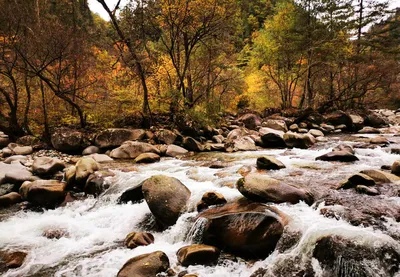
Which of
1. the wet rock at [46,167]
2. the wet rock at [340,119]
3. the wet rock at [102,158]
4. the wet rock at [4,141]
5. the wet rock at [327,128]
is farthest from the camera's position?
the wet rock at [340,119]

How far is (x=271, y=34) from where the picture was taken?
19391mm

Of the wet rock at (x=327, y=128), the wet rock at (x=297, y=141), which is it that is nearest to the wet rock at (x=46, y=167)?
the wet rock at (x=297, y=141)

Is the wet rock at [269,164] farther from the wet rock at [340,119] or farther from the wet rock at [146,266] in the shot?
the wet rock at [340,119]

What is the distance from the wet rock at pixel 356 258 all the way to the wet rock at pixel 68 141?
10.5 metres

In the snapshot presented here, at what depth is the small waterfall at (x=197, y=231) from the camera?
4.30 m

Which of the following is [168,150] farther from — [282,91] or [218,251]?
[282,91]

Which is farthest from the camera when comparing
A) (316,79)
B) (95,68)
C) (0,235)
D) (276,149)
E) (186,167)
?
(316,79)

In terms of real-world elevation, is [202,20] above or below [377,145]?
above

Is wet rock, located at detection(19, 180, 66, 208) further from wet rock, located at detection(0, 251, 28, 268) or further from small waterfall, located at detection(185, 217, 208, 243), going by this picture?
small waterfall, located at detection(185, 217, 208, 243)

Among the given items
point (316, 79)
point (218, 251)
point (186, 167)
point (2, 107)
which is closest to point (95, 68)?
point (2, 107)

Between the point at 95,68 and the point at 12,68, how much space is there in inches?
156

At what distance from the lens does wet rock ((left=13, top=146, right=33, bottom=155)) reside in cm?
1051

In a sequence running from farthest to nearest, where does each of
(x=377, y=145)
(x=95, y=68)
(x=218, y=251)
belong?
(x=95, y=68) → (x=377, y=145) → (x=218, y=251)

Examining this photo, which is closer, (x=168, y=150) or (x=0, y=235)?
(x=0, y=235)
